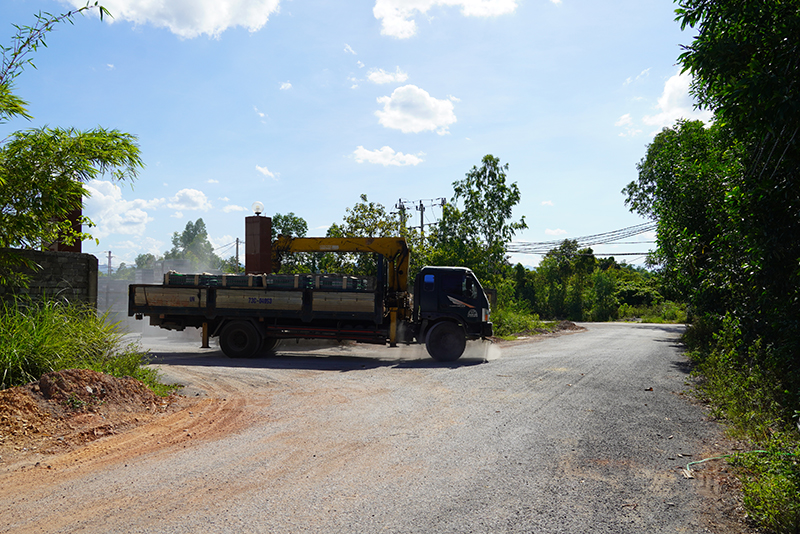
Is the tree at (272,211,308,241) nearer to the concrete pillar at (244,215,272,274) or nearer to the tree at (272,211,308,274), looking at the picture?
the tree at (272,211,308,274)

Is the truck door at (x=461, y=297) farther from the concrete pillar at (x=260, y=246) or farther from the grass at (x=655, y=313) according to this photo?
the grass at (x=655, y=313)

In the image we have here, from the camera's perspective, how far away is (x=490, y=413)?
770cm

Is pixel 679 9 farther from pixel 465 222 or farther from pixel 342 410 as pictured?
pixel 465 222

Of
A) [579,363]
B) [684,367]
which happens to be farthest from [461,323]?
[684,367]

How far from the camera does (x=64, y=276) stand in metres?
12.0

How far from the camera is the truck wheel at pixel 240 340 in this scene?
14.7m

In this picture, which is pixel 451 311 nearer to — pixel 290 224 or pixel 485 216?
pixel 485 216

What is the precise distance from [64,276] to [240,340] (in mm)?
4792

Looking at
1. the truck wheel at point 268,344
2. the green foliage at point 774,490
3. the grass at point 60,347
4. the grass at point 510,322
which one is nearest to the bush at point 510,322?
the grass at point 510,322

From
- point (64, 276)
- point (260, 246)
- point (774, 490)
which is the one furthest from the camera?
point (260, 246)

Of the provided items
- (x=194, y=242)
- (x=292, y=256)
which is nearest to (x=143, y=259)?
(x=194, y=242)

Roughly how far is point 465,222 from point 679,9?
21943mm

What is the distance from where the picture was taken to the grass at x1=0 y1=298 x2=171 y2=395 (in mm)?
Answer: 6957

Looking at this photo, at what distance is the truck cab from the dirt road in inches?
164
